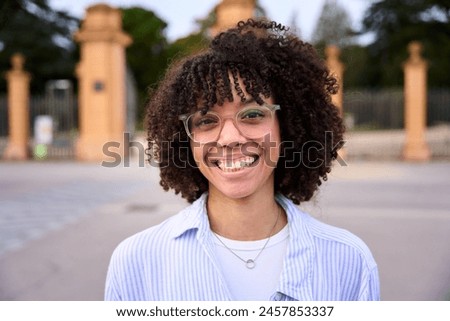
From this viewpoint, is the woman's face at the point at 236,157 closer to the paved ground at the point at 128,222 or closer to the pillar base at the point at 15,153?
the paved ground at the point at 128,222

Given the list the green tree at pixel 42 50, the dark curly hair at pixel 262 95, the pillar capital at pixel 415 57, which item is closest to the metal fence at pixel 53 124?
the green tree at pixel 42 50

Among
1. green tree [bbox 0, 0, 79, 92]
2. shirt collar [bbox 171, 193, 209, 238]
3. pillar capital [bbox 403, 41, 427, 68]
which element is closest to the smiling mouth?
shirt collar [bbox 171, 193, 209, 238]

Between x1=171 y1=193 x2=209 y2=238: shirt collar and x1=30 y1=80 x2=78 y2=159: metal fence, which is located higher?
x1=30 y1=80 x2=78 y2=159: metal fence

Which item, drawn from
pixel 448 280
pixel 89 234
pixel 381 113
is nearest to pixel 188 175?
pixel 448 280

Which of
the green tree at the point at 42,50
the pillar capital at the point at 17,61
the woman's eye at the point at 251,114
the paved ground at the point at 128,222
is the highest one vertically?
the green tree at the point at 42,50

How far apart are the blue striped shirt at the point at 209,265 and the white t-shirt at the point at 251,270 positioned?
0.02m

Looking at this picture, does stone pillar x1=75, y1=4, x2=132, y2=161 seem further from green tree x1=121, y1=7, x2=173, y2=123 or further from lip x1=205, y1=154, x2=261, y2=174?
lip x1=205, y1=154, x2=261, y2=174

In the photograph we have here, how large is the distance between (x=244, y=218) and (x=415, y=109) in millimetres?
8299

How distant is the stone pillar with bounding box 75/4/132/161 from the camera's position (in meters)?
8.05

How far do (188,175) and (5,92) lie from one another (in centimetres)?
1080

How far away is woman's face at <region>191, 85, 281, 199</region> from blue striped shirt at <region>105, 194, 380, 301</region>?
0.29ft

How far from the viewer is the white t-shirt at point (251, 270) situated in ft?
3.50

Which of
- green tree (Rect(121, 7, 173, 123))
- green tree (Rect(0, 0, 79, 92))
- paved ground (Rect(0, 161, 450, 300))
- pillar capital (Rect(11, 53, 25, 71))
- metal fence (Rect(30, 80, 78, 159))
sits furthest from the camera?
metal fence (Rect(30, 80, 78, 159))

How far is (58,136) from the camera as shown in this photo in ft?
32.9
